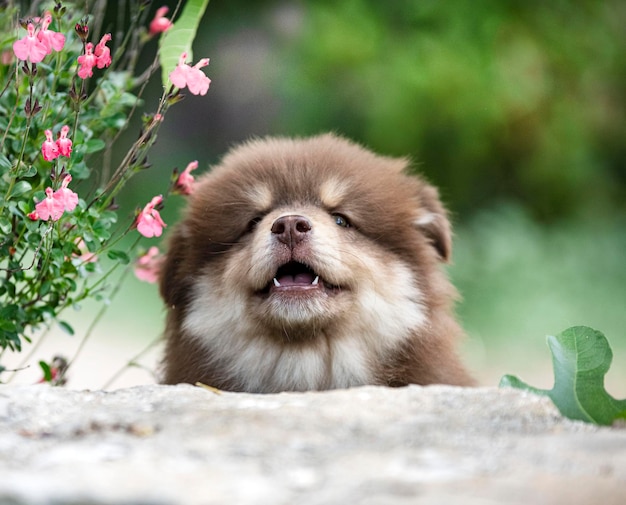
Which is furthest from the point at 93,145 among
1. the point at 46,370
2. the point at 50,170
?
the point at 46,370

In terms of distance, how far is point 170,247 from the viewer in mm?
4297

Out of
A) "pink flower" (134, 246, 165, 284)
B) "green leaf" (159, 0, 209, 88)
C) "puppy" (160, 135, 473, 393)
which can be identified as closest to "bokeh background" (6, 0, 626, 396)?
"pink flower" (134, 246, 165, 284)

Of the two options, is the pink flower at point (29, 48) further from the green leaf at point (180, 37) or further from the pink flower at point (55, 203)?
the green leaf at point (180, 37)

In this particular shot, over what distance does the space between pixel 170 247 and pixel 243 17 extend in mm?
7712

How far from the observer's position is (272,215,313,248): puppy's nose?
148 inches

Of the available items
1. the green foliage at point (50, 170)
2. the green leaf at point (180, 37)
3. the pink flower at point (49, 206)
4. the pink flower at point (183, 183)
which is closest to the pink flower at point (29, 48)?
the green foliage at point (50, 170)

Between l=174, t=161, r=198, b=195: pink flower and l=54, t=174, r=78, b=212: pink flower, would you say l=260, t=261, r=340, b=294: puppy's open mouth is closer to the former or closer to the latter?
l=174, t=161, r=198, b=195: pink flower

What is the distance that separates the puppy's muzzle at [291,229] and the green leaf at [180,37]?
68 cm

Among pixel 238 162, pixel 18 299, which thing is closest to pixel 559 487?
pixel 18 299

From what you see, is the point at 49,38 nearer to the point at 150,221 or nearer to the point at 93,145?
the point at 93,145

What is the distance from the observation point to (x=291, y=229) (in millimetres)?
3758

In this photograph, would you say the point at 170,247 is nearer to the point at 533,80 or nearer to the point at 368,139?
the point at 368,139

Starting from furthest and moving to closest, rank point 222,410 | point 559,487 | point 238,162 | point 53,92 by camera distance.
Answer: point 238,162 < point 53,92 < point 222,410 < point 559,487

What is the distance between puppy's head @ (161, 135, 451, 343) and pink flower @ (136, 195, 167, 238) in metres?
0.42
